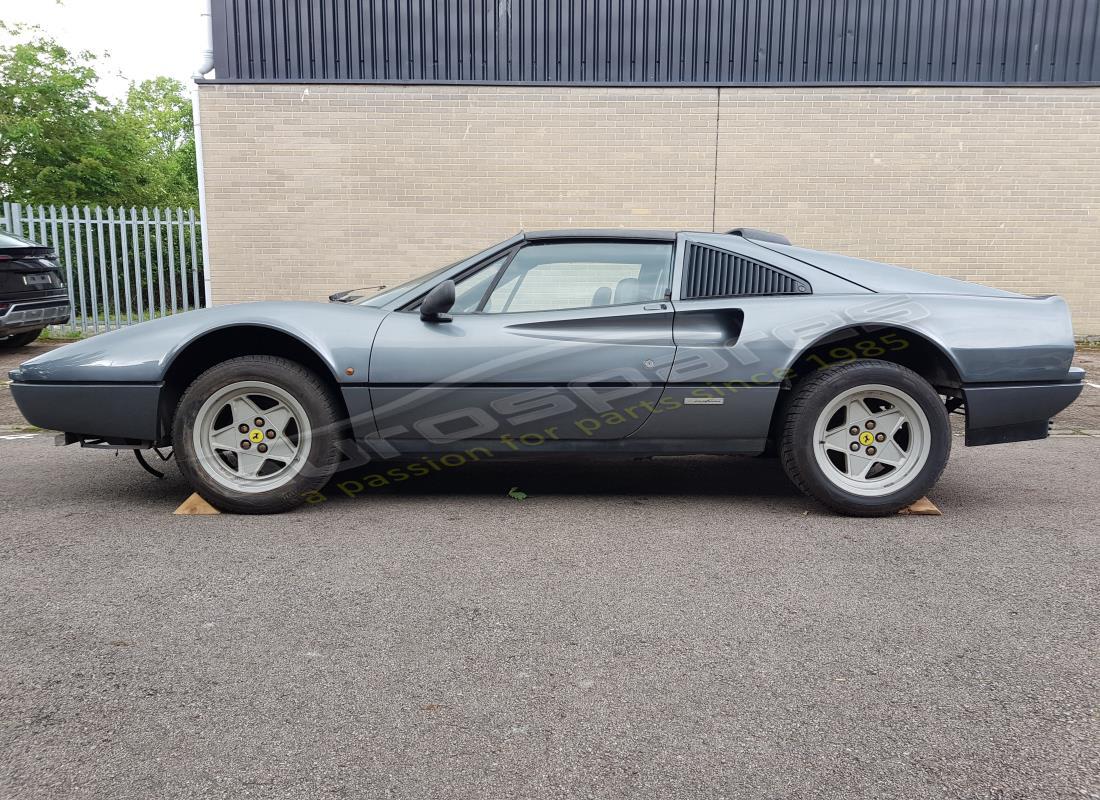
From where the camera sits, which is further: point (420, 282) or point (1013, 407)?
point (420, 282)

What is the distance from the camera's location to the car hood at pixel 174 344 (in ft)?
11.8

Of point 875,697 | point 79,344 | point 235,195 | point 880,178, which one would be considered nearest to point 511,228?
point 235,195

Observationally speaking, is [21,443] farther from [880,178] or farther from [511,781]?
[880,178]

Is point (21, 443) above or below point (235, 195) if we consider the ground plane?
below

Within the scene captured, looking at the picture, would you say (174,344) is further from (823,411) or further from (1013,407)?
(1013,407)

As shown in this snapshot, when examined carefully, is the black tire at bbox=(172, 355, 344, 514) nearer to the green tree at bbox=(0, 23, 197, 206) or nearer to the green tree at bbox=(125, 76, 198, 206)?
the green tree at bbox=(0, 23, 197, 206)

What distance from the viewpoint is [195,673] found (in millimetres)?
2227

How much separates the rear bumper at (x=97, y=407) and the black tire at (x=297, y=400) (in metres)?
0.13

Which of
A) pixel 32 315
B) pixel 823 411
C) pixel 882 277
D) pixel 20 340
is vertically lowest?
pixel 20 340

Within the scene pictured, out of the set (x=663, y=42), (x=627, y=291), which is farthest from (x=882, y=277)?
(x=663, y=42)

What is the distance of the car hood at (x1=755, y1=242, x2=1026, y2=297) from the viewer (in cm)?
384

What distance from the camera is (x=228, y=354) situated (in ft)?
12.6

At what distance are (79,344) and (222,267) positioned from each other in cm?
776

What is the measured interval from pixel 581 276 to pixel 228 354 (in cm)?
169
